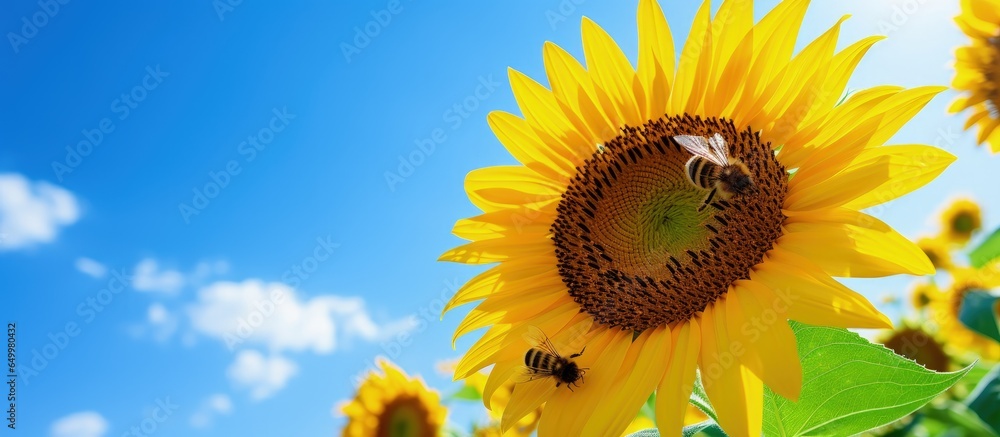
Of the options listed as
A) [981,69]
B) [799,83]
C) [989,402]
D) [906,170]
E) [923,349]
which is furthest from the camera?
[923,349]

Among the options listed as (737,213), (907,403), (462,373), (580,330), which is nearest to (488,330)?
(462,373)

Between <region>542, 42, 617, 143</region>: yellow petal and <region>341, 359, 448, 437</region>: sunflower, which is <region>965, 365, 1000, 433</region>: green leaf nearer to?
<region>542, 42, 617, 143</region>: yellow petal

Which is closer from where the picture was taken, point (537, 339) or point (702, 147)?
point (702, 147)

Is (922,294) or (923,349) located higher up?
(922,294)

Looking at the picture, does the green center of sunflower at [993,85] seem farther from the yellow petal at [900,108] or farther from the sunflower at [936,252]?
the sunflower at [936,252]

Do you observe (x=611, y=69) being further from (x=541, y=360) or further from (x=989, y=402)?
(x=989, y=402)

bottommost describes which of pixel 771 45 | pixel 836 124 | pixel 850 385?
pixel 850 385

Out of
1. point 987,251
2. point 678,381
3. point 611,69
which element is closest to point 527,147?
point 611,69

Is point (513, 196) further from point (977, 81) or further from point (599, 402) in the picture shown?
point (977, 81)

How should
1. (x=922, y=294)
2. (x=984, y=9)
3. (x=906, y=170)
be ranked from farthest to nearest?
(x=922, y=294) < (x=984, y=9) < (x=906, y=170)
